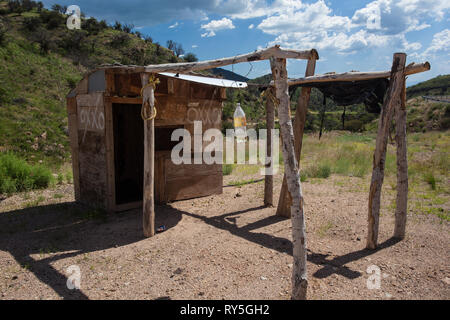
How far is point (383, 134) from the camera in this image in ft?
14.5

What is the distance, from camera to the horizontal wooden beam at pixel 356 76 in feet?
14.1

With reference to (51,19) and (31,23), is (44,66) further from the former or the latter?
(51,19)

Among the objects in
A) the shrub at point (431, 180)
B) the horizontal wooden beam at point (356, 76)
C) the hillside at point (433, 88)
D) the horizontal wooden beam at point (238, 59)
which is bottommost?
the shrub at point (431, 180)

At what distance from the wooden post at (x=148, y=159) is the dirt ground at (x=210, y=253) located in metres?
0.32

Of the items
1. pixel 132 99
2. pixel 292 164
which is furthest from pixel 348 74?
pixel 132 99

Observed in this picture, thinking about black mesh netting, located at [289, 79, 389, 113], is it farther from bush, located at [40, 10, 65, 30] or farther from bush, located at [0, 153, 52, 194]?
bush, located at [40, 10, 65, 30]

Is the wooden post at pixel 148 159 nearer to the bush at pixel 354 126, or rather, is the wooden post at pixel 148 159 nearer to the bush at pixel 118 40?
the bush at pixel 118 40

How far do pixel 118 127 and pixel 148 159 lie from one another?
3521 mm

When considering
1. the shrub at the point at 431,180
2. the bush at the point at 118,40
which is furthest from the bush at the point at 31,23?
the shrub at the point at 431,180

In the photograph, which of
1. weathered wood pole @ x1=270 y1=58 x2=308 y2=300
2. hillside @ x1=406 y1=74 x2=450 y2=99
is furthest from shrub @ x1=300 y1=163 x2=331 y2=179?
hillside @ x1=406 y1=74 x2=450 y2=99

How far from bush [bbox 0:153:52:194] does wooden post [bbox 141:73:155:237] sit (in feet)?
14.8

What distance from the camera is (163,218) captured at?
19.2ft

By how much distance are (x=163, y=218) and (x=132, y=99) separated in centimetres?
237
